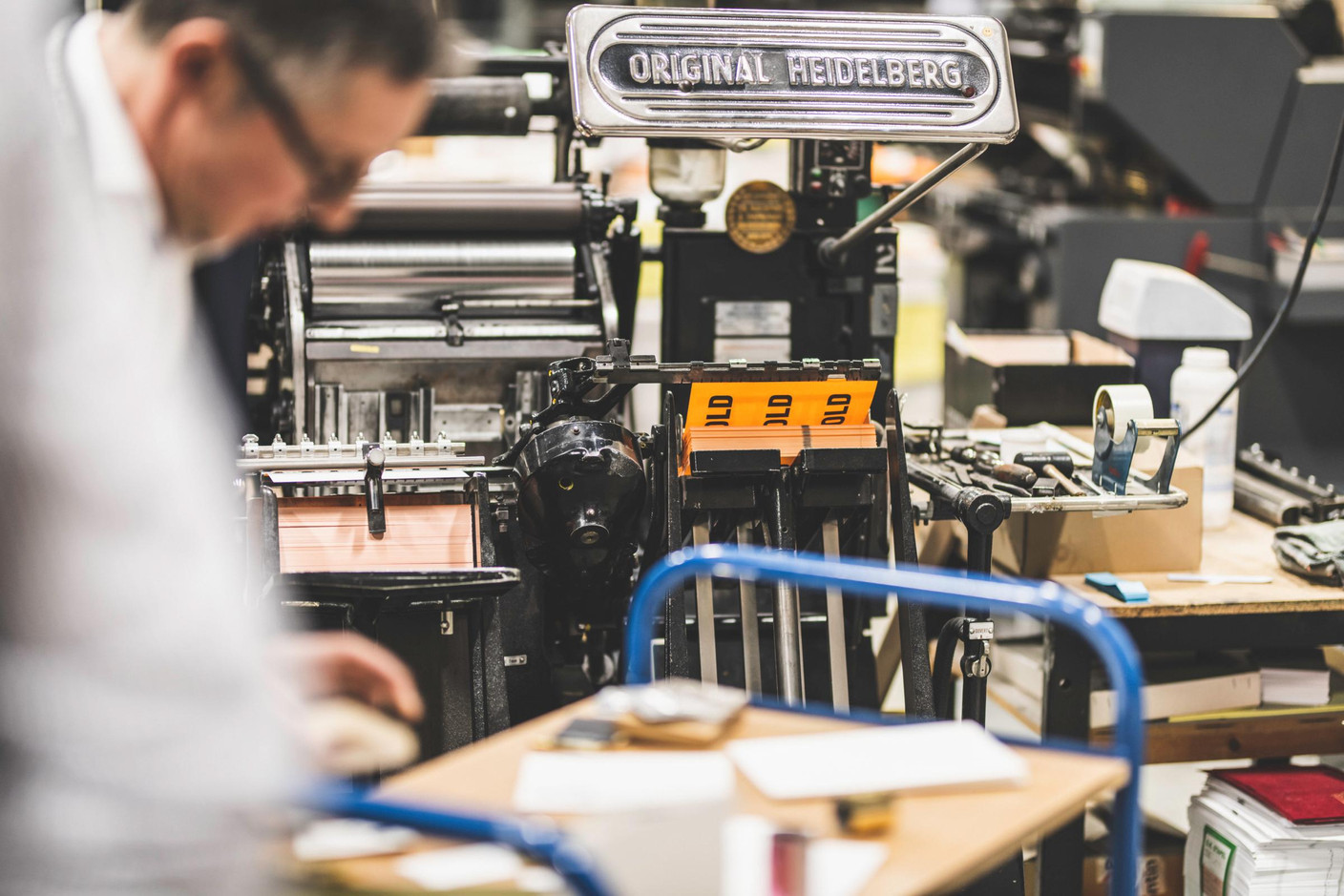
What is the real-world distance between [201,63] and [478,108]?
9.40ft

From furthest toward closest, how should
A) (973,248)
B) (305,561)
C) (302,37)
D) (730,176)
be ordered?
(730,176), (973,248), (305,561), (302,37)

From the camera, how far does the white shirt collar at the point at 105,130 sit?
40.7 inches

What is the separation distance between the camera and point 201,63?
3.61ft

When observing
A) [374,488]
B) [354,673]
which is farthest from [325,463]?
[354,673]

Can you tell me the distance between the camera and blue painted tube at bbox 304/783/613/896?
1.17 meters

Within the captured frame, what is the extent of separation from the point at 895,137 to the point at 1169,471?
2.97 ft

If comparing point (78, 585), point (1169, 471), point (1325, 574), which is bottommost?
point (1325, 574)

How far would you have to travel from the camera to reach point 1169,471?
116 inches

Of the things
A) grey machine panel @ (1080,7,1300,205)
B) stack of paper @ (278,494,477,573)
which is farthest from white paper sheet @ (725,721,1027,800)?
grey machine panel @ (1080,7,1300,205)

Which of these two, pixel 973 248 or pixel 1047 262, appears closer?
pixel 1047 262

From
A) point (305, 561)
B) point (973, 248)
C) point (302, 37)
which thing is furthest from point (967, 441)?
point (973, 248)

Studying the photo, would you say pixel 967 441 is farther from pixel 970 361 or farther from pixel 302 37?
pixel 302 37

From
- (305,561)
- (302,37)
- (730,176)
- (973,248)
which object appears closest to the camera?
(302,37)

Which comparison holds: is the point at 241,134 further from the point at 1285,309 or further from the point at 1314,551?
the point at 1285,309
